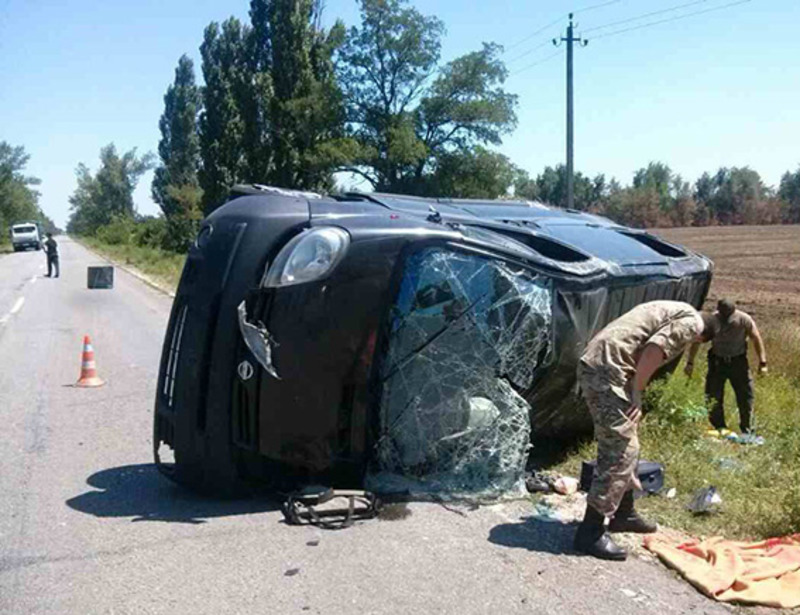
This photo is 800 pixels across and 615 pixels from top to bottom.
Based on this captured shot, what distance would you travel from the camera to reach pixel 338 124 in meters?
43.4

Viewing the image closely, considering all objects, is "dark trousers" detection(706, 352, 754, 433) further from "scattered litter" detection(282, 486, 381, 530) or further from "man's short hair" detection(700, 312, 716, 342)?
"scattered litter" detection(282, 486, 381, 530)

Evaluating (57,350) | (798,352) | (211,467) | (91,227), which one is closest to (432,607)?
(211,467)

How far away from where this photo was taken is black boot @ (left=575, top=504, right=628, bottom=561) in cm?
442

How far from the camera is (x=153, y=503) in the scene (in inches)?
209

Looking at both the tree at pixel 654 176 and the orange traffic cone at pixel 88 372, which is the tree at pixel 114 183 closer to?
the tree at pixel 654 176

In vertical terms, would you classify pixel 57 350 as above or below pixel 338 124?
below

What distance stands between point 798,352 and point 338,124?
3454cm

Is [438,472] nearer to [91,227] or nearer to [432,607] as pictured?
[432,607]

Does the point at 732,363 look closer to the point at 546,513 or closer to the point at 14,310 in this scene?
the point at 546,513

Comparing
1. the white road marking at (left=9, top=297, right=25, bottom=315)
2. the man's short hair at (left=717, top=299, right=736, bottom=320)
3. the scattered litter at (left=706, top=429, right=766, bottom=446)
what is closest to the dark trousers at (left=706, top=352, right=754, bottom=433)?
the man's short hair at (left=717, top=299, right=736, bottom=320)

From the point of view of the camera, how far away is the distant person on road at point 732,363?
8.32 meters

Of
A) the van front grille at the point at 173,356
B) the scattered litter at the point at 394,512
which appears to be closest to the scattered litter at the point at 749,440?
the scattered litter at the point at 394,512

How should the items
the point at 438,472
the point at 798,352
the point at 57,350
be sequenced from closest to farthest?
the point at 438,472, the point at 798,352, the point at 57,350

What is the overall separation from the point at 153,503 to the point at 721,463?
3749mm
